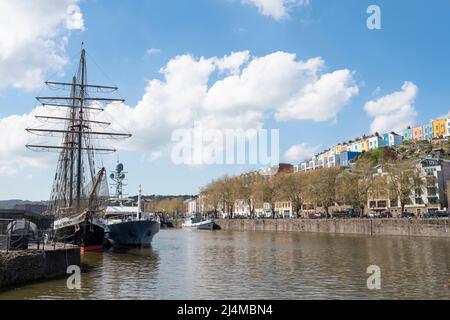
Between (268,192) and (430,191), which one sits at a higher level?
(268,192)

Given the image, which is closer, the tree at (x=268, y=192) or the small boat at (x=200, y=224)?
the tree at (x=268, y=192)

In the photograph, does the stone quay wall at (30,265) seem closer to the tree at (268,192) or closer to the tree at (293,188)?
the tree at (293,188)

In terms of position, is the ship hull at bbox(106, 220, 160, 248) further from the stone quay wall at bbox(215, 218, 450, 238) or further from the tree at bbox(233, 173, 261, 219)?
the tree at bbox(233, 173, 261, 219)

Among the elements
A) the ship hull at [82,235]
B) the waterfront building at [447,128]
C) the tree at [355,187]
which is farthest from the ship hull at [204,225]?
the waterfront building at [447,128]

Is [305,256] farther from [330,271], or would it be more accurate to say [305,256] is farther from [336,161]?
[336,161]

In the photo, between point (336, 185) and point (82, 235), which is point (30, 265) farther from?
point (336, 185)

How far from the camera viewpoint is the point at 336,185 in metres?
114

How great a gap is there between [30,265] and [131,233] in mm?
35841

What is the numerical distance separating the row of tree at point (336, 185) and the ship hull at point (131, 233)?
186 ft

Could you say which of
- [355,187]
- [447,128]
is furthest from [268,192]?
[447,128]

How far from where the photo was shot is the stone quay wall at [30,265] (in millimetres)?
25694

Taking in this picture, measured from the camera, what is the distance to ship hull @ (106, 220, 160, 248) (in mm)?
63156

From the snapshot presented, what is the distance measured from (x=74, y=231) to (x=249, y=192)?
108 meters

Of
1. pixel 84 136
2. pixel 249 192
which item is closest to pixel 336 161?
pixel 249 192
